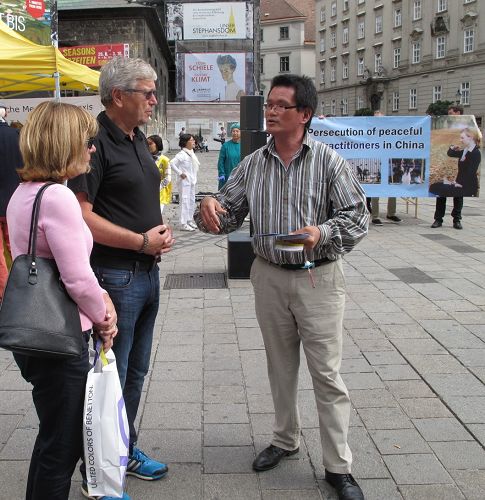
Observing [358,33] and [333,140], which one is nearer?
[333,140]

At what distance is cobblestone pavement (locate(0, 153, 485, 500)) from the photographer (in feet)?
9.83

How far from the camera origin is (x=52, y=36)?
15.2 metres

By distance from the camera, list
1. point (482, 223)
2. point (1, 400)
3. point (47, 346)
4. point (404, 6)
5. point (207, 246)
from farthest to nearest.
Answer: point (404, 6)
point (482, 223)
point (207, 246)
point (1, 400)
point (47, 346)

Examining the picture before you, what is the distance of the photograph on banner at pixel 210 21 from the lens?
4734 centimetres

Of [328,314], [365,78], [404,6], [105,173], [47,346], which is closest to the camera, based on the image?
[47,346]

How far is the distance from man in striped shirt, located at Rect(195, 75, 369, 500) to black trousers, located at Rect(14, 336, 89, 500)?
3.33ft

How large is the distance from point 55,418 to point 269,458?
1267 mm

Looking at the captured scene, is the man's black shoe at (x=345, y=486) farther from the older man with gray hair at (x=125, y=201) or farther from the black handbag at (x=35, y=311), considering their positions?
the black handbag at (x=35, y=311)

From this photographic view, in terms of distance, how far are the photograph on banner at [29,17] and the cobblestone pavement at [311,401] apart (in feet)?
36.3

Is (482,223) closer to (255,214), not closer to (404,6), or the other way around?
(255,214)

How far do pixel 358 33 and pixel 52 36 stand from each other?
6058 centimetres

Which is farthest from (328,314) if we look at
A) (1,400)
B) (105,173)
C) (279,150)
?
(1,400)

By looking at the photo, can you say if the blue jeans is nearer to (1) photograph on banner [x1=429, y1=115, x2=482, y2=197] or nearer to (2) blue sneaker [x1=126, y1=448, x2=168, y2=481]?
(2) blue sneaker [x1=126, y1=448, x2=168, y2=481]

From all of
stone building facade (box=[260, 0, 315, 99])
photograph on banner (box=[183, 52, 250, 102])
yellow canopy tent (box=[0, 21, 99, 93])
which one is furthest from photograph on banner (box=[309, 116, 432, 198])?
stone building facade (box=[260, 0, 315, 99])
